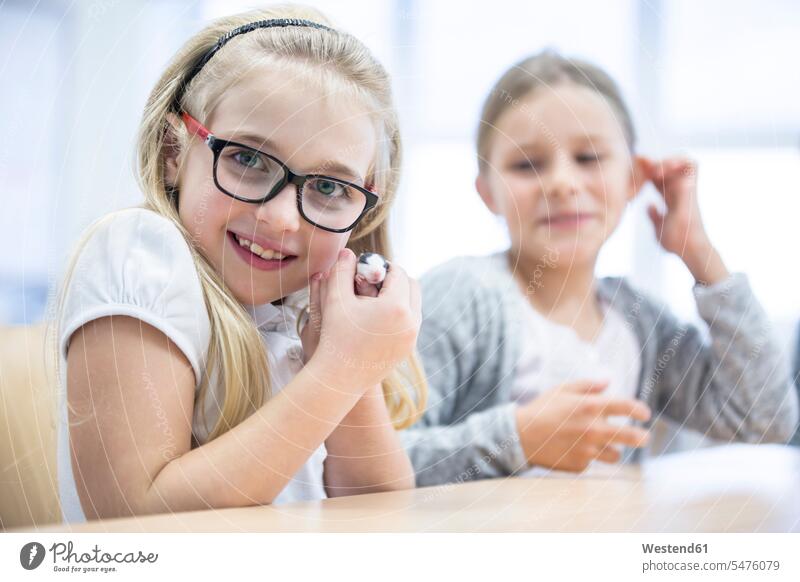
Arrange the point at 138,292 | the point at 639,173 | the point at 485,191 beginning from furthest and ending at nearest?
the point at 639,173 → the point at 485,191 → the point at 138,292

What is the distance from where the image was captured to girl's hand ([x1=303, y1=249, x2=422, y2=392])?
0.45 m

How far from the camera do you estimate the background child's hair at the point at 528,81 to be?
0.57 meters

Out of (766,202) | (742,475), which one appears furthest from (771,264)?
(742,475)

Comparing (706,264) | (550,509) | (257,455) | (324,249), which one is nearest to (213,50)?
(324,249)

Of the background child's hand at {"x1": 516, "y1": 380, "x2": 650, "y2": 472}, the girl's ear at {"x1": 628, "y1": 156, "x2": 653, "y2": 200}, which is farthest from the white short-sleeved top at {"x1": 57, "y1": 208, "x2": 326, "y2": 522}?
the girl's ear at {"x1": 628, "y1": 156, "x2": 653, "y2": 200}

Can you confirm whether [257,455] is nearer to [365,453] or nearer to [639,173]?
[365,453]

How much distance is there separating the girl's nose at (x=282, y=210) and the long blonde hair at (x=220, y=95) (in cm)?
5

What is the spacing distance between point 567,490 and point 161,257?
0.32 m

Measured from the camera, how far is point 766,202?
Result: 0.68 meters

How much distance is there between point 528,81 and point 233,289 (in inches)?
11.2

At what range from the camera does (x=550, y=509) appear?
1.62 ft

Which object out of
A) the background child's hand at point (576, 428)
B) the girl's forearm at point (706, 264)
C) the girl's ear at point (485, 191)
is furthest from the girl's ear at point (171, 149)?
the girl's forearm at point (706, 264)

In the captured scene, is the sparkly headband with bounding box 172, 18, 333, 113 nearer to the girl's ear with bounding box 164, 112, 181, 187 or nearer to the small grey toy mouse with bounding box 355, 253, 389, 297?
the girl's ear with bounding box 164, 112, 181, 187
